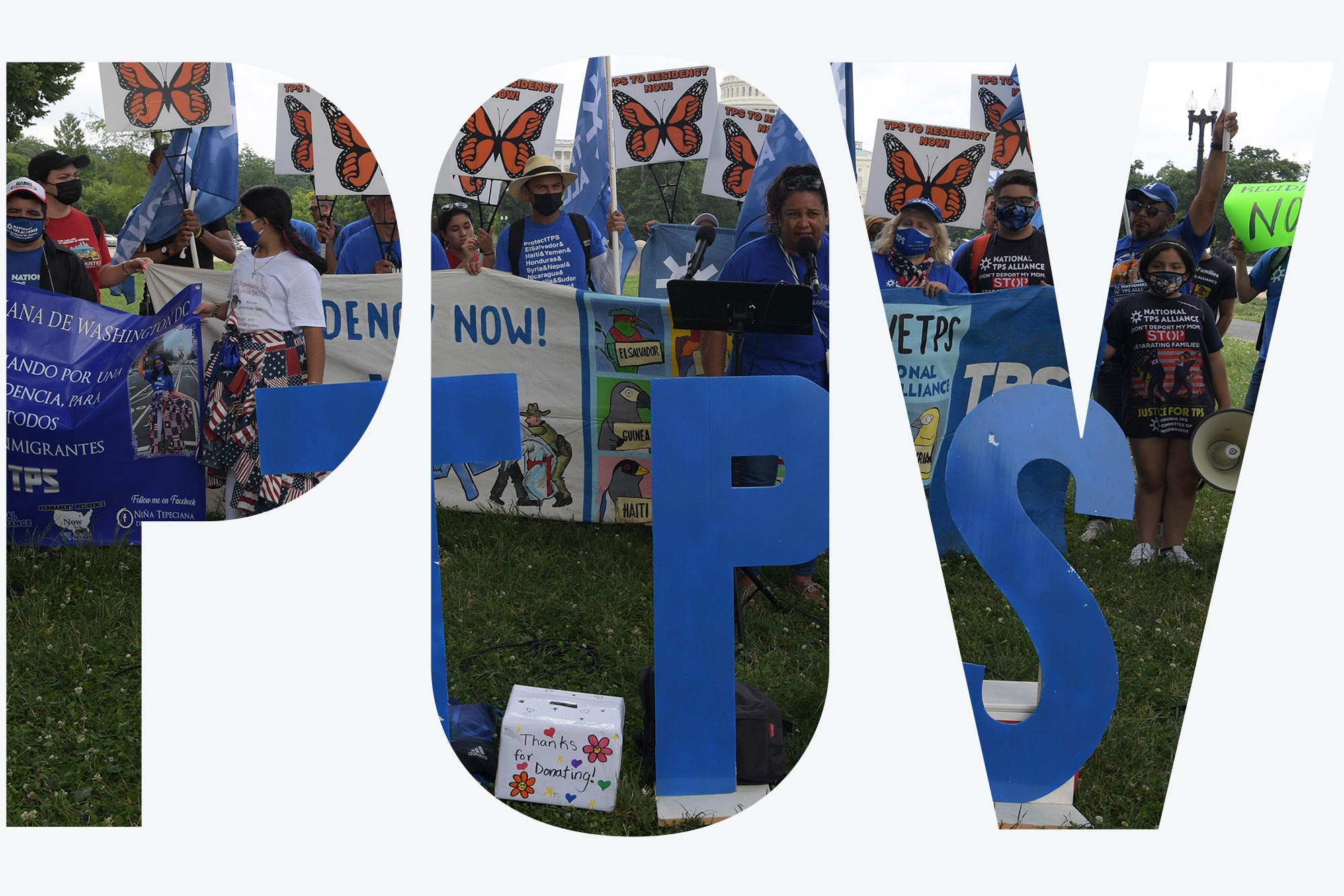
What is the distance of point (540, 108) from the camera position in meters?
3.96

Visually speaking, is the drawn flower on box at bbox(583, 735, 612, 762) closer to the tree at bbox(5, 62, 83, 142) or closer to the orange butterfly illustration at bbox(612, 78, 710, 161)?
the tree at bbox(5, 62, 83, 142)

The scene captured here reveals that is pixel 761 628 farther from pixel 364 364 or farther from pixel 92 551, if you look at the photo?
pixel 92 551

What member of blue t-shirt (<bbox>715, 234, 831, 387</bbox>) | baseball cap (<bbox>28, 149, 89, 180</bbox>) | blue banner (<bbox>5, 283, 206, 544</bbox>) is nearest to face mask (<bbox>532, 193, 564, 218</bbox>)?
blue t-shirt (<bbox>715, 234, 831, 387</bbox>)

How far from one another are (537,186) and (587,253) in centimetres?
43

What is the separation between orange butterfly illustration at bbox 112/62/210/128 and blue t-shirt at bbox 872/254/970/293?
204cm

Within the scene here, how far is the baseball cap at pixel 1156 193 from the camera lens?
114 inches

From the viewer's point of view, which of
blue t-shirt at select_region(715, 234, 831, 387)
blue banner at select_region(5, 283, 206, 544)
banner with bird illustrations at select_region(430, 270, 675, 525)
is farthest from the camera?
banner with bird illustrations at select_region(430, 270, 675, 525)

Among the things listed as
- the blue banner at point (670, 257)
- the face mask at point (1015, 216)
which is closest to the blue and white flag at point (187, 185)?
the blue banner at point (670, 257)

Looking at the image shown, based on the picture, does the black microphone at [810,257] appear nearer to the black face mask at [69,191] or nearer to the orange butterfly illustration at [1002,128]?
the orange butterfly illustration at [1002,128]

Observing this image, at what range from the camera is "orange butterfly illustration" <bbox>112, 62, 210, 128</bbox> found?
10.1 feet

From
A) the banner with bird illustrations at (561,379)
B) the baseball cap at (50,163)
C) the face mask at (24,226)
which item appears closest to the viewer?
the baseball cap at (50,163)

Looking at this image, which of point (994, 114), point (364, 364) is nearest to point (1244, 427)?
point (994, 114)

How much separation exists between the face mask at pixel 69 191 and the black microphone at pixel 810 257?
2.36 meters

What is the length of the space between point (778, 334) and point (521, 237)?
5.45 ft
